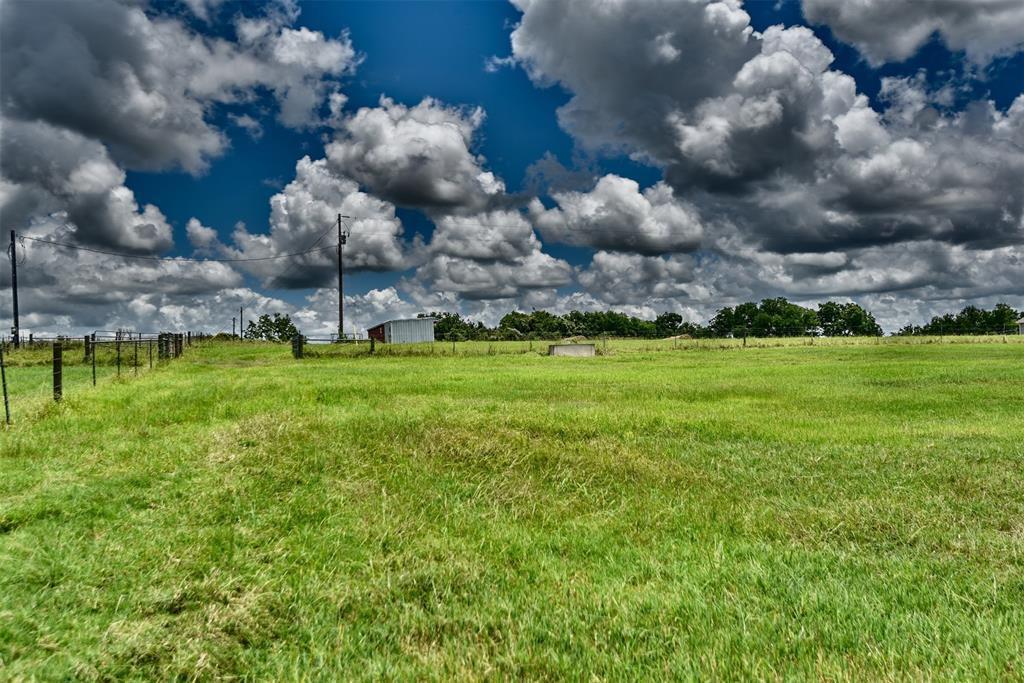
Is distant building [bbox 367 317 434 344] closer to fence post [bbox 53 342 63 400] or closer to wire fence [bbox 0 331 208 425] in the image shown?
wire fence [bbox 0 331 208 425]

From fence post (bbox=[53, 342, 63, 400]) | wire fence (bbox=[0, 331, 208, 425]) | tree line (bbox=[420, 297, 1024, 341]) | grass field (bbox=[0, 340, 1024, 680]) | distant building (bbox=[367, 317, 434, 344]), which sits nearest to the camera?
grass field (bbox=[0, 340, 1024, 680])

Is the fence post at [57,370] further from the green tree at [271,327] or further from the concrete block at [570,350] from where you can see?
the green tree at [271,327]

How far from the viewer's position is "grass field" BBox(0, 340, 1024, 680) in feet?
13.4

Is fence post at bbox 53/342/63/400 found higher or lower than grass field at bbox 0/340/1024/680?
higher

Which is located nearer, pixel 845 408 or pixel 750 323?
pixel 845 408

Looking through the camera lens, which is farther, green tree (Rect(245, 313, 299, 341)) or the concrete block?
green tree (Rect(245, 313, 299, 341))

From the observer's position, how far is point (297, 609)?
477 cm

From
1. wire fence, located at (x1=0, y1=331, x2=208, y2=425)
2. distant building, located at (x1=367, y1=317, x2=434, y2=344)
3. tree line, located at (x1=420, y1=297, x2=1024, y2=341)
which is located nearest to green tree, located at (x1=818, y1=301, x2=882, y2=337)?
tree line, located at (x1=420, y1=297, x2=1024, y2=341)

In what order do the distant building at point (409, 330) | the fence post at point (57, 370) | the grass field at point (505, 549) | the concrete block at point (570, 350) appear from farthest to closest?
the distant building at point (409, 330), the concrete block at point (570, 350), the fence post at point (57, 370), the grass field at point (505, 549)

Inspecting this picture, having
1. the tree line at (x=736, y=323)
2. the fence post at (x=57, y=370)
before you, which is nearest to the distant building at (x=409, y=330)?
the tree line at (x=736, y=323)

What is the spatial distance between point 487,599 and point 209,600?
2234 millimetres

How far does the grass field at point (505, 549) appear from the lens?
13.4 feet

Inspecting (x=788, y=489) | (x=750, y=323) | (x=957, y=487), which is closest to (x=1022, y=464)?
(x=957, y=487)

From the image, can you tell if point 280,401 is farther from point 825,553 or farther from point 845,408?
point 845,408
